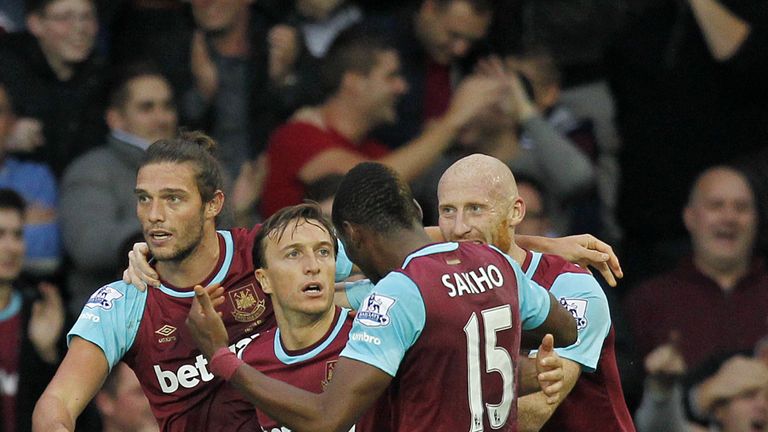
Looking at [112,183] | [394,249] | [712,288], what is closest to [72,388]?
[394,249]

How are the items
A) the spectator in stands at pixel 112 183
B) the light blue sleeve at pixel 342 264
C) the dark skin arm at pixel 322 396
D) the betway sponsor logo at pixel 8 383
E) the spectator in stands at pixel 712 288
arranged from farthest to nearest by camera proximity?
the spectator in stands at pixel 712 288
the spectator in stands at pixel 112 183
the betway sponsor logo at pixel 8 383
the light blue sleeve at pixel 342 264
the dark skin arm at pixel 322 396

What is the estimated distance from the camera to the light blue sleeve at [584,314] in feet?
21.3

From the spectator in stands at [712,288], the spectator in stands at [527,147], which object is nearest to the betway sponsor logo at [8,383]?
the spectator in stands at [527,147]

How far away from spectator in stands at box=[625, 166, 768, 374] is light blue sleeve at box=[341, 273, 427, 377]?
398 cm

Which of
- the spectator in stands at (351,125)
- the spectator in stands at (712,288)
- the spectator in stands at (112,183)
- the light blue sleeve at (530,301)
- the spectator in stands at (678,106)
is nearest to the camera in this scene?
the light blue sleeve at (530,301)

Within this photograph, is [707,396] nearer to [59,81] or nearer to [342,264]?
[342,264]

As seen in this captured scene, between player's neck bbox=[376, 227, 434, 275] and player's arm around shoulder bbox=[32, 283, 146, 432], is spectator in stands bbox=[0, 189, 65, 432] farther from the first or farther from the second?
player's neck bbox=[376, 227, 434, 275]

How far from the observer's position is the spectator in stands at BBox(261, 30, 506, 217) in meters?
9.30

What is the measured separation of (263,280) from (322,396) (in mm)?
842

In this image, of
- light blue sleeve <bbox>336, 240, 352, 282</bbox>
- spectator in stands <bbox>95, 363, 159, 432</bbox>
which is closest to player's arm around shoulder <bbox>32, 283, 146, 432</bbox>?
light blue sleeve <bbox>336, 240, 352, 282</bbox>

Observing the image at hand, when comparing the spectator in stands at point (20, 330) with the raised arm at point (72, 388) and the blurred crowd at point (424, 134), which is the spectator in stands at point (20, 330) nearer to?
the blurred crowd at point (424, 134)

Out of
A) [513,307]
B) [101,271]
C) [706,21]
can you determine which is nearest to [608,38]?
[706,21]

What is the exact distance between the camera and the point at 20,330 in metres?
8.90

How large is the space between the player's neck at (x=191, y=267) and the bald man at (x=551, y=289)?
0.98 metres
